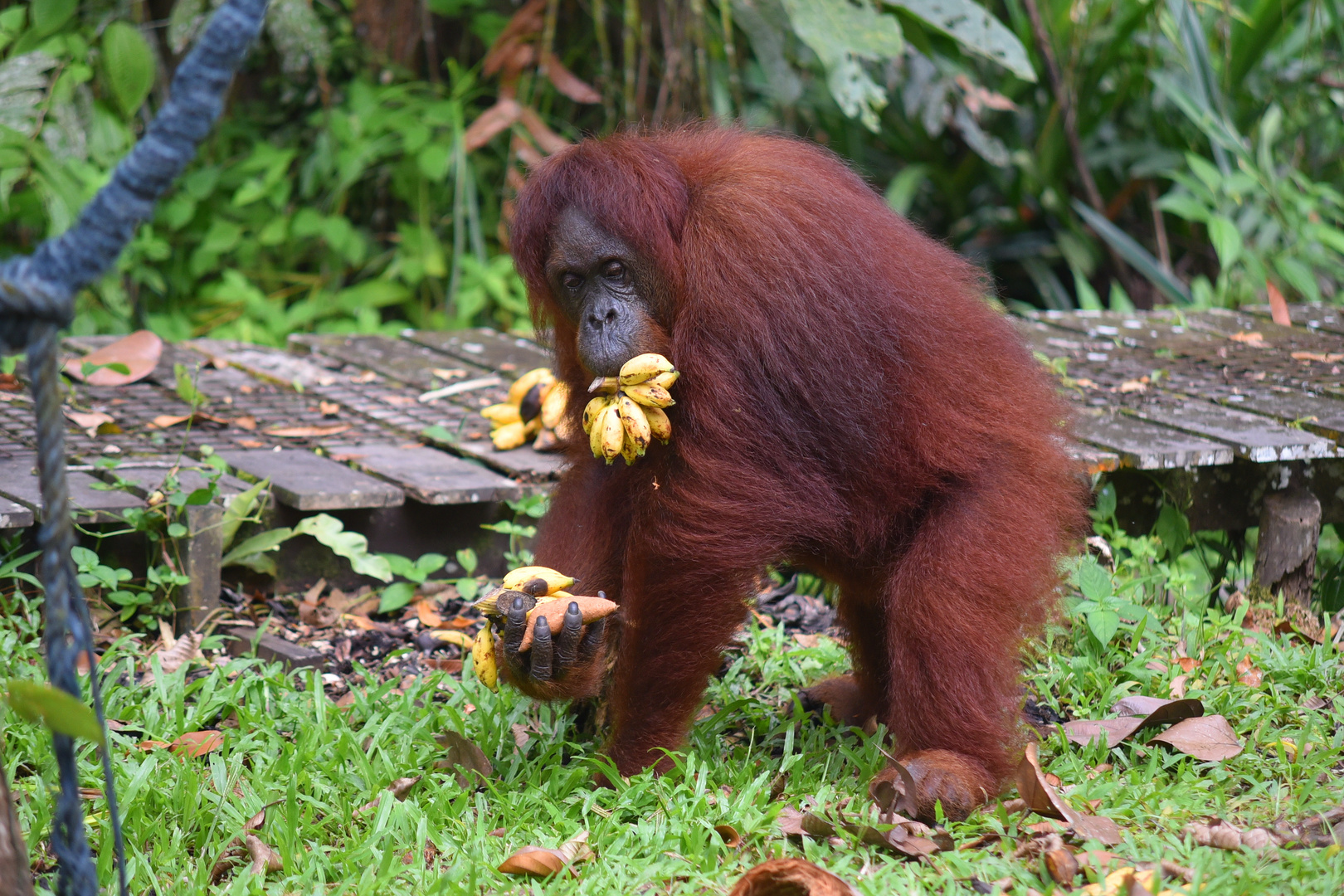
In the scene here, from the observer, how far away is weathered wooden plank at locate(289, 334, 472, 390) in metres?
5.01

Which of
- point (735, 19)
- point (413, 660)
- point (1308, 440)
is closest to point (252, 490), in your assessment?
point (413, 660)

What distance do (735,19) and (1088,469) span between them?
3.89 meters

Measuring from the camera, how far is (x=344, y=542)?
3494mm

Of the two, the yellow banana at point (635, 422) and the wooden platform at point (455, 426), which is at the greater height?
the yellow banana at point (635, 422)

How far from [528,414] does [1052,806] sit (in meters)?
2.32

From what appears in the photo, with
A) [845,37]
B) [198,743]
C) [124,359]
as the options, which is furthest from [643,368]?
[845,37]

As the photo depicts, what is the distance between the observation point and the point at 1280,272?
6.85 m

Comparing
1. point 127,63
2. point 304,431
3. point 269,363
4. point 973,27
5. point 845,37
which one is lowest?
point 269,363

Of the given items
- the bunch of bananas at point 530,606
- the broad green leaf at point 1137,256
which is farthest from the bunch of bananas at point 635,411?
the broad green leaf at point 1137,256

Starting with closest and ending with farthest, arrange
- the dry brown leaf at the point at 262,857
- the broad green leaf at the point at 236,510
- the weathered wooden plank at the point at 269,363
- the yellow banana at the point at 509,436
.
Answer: the dry brown leaf at the point at 262,857 → the broad green leaf at the point at 236,510 → the yellow banana at the point at 509,436 → the weathered wooden plank at the point at 269,363

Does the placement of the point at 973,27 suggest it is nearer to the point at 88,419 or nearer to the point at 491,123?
the point at 491,123

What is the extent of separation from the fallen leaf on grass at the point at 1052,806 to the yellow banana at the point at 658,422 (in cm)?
97

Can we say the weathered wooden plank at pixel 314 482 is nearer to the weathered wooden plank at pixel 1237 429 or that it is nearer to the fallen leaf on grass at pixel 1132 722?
the fallen leaf on grass at pixel 1132 722

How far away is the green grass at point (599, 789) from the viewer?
214cm
